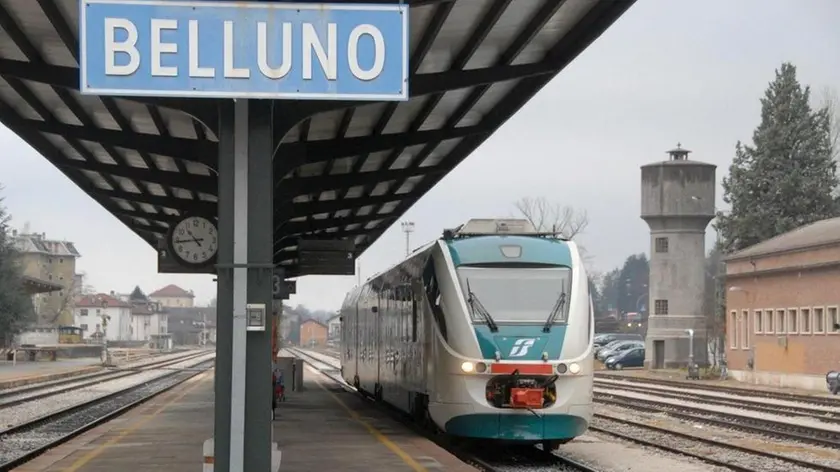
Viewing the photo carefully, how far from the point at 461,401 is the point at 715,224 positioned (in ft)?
181

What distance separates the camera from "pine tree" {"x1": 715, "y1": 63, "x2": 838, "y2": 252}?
206 ft

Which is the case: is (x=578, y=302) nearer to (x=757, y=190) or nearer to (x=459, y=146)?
(x=459, y=146)

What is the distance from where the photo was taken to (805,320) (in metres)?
41.3

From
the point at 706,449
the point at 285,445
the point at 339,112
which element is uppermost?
the point at 339,112

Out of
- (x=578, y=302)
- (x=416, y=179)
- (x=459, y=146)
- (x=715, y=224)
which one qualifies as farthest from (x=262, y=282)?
(x=715, y=224)

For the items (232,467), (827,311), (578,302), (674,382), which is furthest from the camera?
(674,382)

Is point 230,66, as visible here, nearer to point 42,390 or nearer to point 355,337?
point 355,337

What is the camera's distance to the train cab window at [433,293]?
15.0 meters

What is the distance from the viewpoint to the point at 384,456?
1384 centimetres

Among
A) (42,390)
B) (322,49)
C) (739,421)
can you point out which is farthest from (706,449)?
(42,390)

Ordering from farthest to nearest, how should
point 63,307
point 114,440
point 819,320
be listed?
point 63,307
point 819,320
point 114,440

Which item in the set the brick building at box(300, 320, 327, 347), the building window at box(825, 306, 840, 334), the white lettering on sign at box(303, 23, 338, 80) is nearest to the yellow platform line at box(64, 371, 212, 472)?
the white lettering on sign at box(303, 23, 338, 80)

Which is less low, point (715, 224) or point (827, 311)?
point (715, 224)

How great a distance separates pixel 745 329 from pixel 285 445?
115ft
